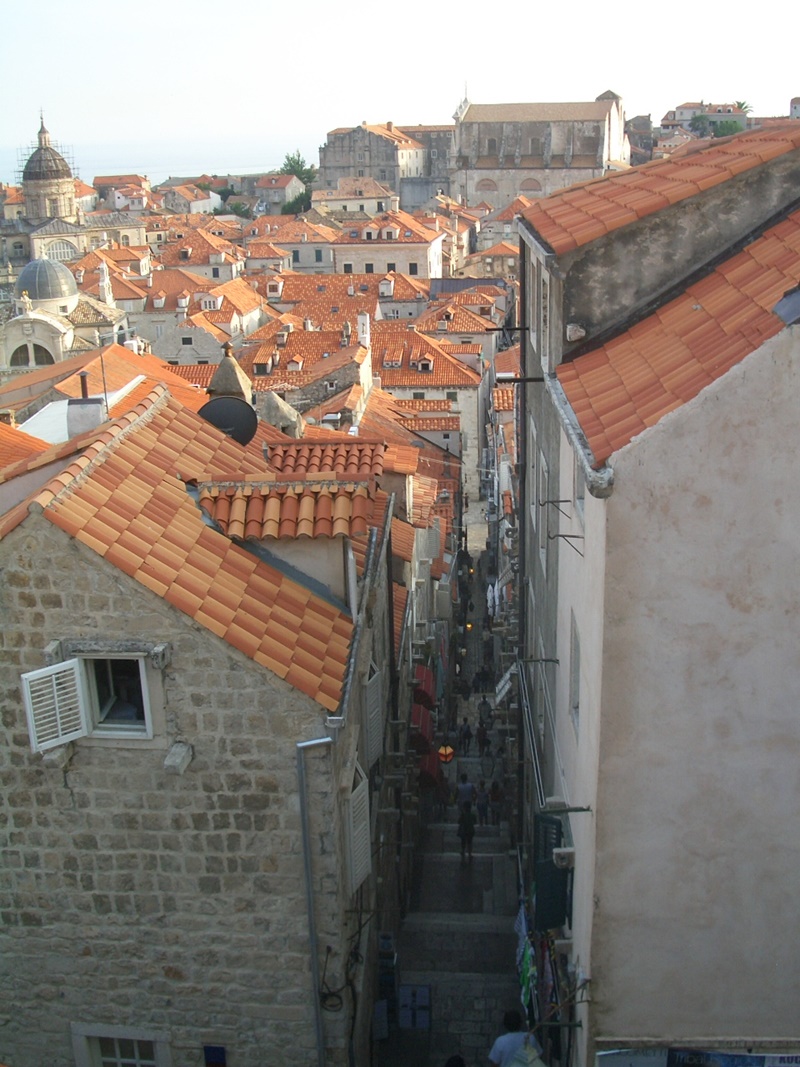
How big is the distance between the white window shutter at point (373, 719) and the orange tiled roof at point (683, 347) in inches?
150

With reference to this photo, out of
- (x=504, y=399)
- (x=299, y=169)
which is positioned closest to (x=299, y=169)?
(x=299, y=169)

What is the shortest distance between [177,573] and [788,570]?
4.41m

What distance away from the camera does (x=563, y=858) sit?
9461 mm

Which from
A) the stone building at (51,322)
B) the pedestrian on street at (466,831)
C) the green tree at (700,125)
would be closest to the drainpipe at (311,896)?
the pedestrian on street at (466,831)

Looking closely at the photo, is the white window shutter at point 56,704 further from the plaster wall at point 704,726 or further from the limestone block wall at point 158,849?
the plaster wall at point 704,726

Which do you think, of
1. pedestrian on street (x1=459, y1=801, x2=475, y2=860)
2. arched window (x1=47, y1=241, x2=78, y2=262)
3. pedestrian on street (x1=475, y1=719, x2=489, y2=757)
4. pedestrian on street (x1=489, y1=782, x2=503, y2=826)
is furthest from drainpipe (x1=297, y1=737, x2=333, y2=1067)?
arched window (x1=47, y1=241, x2=78, y2=262)

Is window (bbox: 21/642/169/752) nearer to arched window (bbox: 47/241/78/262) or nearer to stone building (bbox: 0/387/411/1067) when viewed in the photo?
stone building (bbox: 0/387/411/1067)

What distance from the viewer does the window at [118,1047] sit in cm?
952

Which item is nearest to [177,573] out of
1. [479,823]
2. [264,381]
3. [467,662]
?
[479,823]

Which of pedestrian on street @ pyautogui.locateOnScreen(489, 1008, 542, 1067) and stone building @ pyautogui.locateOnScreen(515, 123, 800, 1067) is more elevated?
stone building @ pyautogui.locateOnScreen(515, 123, 800, 1067)

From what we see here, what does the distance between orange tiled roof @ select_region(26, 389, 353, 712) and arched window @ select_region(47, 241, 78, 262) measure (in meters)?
104

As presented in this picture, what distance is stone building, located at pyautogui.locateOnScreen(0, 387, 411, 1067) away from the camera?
8.50 metres

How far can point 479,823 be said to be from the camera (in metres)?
20.6

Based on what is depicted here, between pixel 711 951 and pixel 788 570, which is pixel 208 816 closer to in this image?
pixel 711 951
